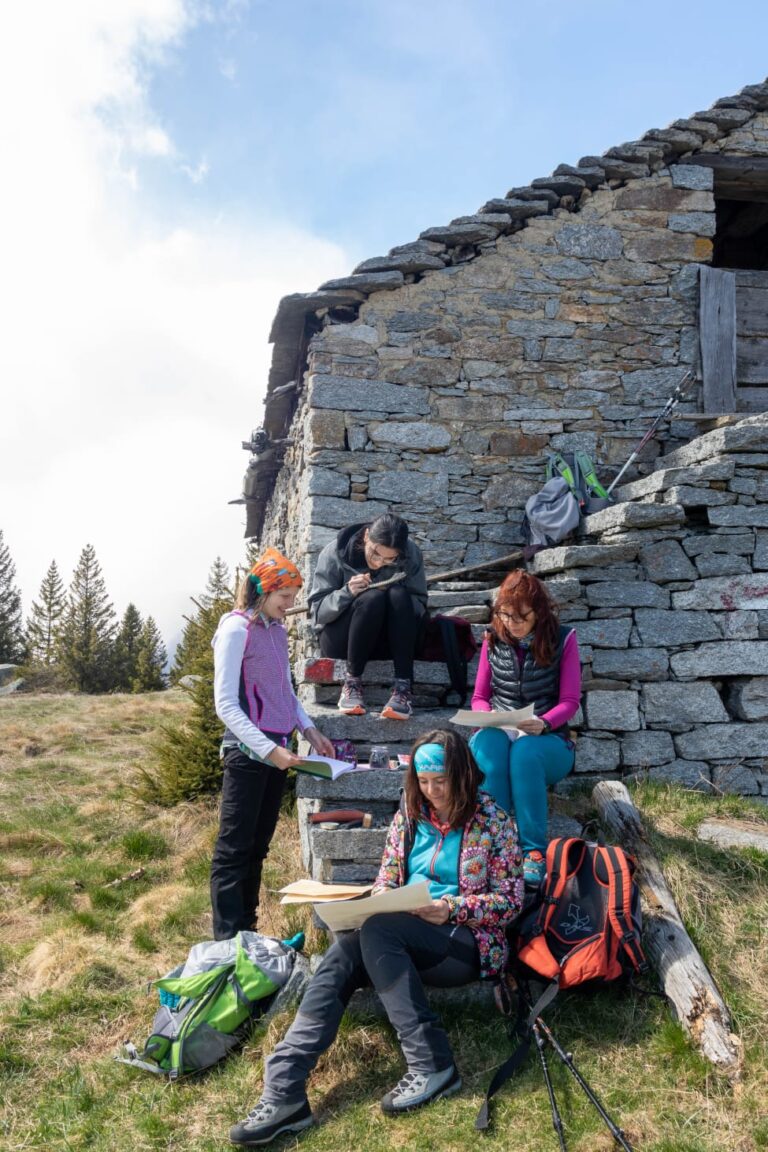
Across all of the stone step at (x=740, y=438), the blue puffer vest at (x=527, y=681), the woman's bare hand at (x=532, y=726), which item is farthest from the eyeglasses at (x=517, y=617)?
the stone step at (x=740, y=438)

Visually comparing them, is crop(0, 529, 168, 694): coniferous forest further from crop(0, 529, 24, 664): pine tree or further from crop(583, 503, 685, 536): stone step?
crop(583, 503, 685, 536): stone step

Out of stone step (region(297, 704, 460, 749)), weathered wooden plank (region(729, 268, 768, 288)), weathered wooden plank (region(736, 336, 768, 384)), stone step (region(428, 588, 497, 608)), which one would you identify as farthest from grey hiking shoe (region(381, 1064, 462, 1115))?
weathered wooden plank (region(729, 268, 768, 288))

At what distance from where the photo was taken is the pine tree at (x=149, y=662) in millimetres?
24125

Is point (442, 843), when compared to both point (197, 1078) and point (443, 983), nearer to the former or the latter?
point (443, 983)

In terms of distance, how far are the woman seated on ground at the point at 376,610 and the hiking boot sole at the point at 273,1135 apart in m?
2.14

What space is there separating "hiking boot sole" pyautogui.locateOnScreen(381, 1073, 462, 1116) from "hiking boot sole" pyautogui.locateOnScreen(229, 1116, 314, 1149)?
0.92ft

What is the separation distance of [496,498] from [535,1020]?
Result: 442 cm

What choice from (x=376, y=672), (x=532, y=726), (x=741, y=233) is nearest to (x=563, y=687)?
(x=532, y=726)

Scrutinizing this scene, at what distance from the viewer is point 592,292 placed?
7273mm

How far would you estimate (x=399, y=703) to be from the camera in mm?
4824

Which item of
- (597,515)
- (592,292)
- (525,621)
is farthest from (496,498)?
(525,621)

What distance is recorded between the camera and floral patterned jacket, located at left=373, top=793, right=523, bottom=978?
335 cm

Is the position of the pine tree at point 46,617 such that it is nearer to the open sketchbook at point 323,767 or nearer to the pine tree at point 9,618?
the pine tree at point 9,618

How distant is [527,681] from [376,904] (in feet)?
5.35
